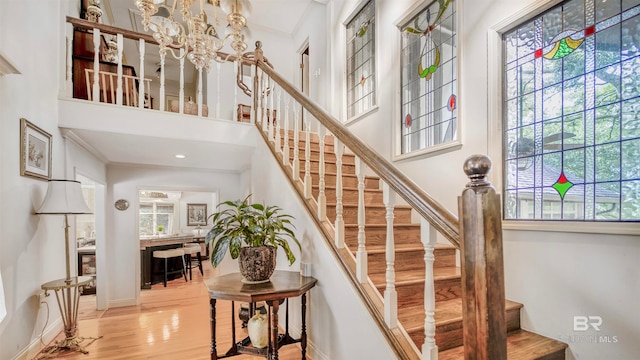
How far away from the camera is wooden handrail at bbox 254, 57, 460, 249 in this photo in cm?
122

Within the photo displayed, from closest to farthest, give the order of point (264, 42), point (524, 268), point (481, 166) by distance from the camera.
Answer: point (481, 166) < point (524, 268) < point (264, 42)

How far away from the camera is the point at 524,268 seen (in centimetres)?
207

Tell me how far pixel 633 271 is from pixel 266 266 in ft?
6.66

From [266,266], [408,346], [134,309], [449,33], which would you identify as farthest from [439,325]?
[134,309]

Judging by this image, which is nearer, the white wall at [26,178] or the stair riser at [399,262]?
the white wall at [26,178]

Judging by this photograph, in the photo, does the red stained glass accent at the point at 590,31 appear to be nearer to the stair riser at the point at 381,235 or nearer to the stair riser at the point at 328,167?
the stair riser at the point at 381,235

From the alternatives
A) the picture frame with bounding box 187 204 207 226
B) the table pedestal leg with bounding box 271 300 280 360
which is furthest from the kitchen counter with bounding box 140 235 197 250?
the table pedestal leg with bounding box 271 300 280 360

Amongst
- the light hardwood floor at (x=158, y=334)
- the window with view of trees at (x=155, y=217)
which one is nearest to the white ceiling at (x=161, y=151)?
the light hardwood floor at (x=158, y=334)

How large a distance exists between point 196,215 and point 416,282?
33.0 feet

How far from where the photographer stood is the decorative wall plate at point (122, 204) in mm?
4777

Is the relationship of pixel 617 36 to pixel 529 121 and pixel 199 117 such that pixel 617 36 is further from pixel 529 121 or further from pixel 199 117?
pixel 199 117

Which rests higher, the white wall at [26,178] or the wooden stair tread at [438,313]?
the white wall at [26,178]

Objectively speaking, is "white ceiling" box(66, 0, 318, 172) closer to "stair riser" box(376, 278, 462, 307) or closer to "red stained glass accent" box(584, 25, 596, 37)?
"stair riser" box(376, 278, 462, 307)

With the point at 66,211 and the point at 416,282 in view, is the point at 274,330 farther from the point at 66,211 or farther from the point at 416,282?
the point at 66,211
